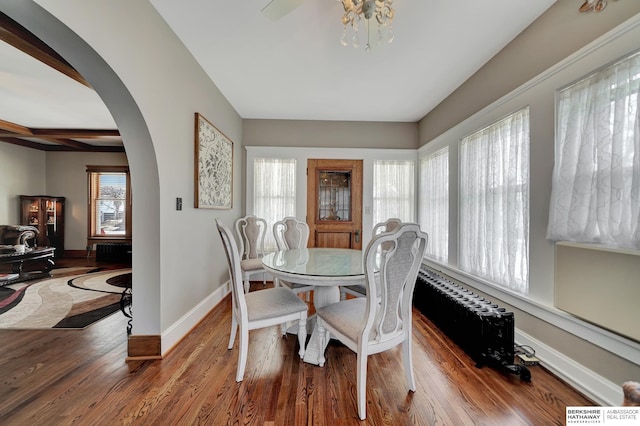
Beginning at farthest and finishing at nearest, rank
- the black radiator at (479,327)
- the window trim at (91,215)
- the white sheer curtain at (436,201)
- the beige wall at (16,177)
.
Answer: the window trim at (91,215) < the beige wall at (16,177) < the white sheer curtain at (436,201) < the black radiator at (479,327)

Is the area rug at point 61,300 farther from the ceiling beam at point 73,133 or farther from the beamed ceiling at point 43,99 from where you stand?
the ceiling beam at point 73,133

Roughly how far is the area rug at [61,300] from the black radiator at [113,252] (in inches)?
39.8

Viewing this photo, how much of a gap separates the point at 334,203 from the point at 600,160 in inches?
121

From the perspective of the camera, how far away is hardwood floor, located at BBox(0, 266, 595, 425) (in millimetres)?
1408

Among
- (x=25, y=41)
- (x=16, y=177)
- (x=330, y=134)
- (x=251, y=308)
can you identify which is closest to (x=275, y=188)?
(x=330, y=134)

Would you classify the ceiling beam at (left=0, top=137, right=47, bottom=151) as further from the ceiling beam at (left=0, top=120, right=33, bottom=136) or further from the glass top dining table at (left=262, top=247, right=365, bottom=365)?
the glass top dining table at (left=262, top=247, right=365, bottom=365)

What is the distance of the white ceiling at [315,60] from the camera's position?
6.18 ft

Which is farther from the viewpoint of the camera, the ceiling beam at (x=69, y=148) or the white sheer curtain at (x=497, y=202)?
the ceiling beam at (x=69, y=148)

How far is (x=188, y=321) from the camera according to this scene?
93.7 inches

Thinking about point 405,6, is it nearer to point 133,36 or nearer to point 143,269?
point 133,36

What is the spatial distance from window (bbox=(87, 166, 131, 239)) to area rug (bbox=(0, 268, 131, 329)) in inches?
67.1

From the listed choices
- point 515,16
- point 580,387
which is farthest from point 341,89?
point 580,387

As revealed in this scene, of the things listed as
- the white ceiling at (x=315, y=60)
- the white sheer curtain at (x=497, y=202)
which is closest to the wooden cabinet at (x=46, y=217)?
the white ceiling at (x=315, y=60)

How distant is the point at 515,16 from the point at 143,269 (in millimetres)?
3442
